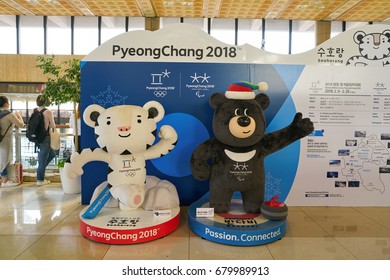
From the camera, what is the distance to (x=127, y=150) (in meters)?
3.17

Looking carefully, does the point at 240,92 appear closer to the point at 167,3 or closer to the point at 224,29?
the point at 167,3

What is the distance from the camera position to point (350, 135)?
407 centimetres

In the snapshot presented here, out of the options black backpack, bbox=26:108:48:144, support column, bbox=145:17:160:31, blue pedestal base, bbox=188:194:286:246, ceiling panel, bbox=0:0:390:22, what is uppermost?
ceiling panel, bbox=0:0:390:22

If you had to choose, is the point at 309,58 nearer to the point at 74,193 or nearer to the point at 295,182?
the point at 295,182

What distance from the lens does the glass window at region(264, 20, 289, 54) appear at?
10438mm

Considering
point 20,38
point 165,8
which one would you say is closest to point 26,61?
point 20,38

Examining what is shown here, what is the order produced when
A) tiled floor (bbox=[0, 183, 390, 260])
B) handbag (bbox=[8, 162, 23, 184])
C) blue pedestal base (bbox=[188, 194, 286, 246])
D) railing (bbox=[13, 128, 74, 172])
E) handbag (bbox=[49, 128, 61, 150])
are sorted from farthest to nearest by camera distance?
railing (bbox=[13, 128, 74, 172])
handbag (bbox=[49, 128, 61, 150])
handbag (bbox=[8, 162, 23, 184])
blue pedestal base (bbox=[188, 194, 286, 246])
tiled floor (bbox=[0, 183, 390, 260])

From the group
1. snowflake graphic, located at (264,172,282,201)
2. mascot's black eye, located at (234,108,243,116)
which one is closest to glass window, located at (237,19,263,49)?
snowflake graphic, located at (264,172,282,201)

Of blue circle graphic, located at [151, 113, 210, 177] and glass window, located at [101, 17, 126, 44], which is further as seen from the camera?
glass window, located at [101, 17, 126, 44]

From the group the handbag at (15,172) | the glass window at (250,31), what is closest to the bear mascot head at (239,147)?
the handbag at (15,172)

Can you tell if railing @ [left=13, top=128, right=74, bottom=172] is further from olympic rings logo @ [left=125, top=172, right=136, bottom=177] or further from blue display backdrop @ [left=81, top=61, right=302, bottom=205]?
olympic rings logo @ [left=125, top=172, right=136, bottom=177]

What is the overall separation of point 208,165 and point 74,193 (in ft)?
7.66

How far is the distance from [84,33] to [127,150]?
28.2 feet

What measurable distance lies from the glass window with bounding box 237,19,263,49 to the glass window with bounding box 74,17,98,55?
4572 millimetres
